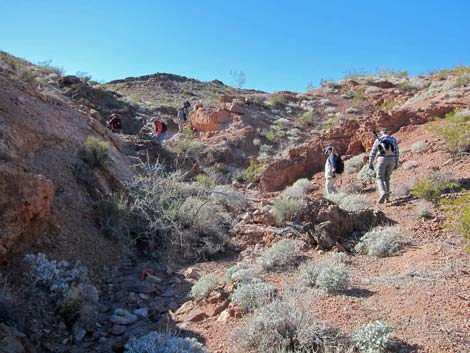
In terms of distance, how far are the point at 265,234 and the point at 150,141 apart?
22.7ft

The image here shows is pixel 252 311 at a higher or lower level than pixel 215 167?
lower

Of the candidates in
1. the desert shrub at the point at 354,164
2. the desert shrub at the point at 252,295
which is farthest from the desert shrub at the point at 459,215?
the desert shrub at the point at 354,164

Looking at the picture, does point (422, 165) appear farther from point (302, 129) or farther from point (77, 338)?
point (302, 129)

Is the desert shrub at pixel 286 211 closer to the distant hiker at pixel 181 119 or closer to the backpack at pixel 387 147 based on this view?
the backpack at pixel 387 147

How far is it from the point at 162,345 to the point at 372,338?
1796 mm

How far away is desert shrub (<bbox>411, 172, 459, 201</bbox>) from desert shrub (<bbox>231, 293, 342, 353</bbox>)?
5036 mm

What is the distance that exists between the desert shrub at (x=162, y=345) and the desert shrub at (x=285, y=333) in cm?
38

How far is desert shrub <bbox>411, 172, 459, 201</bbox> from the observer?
26.4ft

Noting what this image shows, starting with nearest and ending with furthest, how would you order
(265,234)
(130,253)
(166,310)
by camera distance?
(166,310)
(130,253)
(265,234)

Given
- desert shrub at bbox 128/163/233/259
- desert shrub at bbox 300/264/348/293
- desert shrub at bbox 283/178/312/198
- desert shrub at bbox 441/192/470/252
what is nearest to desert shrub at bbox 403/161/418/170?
desert shrub at bbox 283/178/312/198

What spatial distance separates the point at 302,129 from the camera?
67.2 feet

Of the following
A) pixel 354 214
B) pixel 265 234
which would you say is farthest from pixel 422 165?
pixel 265 234

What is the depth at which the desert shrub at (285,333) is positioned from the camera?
3680mm

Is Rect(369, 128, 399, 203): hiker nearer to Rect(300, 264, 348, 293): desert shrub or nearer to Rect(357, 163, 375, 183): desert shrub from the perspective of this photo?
Rect(357, 163, 375, 183): desert shrub
